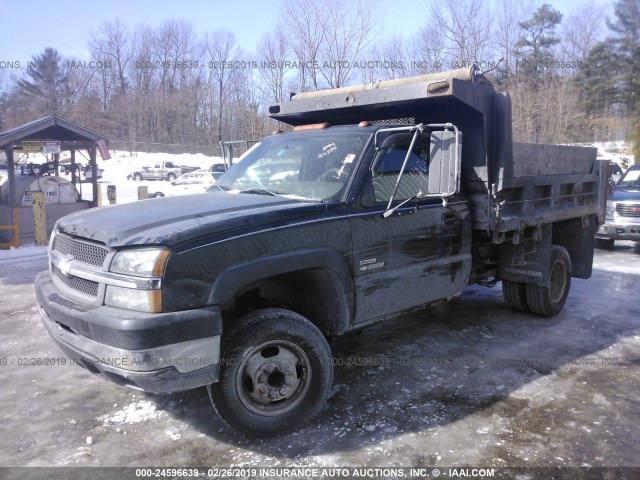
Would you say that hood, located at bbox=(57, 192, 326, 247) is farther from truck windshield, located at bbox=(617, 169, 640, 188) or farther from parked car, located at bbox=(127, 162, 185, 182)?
parked car, located at bbox=(127, 162, 185, 182)

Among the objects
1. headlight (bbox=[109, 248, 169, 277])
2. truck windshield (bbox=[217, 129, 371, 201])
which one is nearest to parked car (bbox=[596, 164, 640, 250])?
truck windshield (bbox=[217, 129, 371, 201])

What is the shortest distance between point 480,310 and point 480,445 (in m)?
3.32

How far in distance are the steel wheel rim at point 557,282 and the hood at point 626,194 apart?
559cm

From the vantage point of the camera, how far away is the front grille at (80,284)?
3190 millimetres

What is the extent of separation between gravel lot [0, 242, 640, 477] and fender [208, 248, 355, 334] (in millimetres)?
818

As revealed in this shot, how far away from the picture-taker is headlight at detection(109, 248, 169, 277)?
2.88 metres

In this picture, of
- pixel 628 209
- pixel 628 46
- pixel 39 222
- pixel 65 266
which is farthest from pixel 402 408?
pixel 628 46

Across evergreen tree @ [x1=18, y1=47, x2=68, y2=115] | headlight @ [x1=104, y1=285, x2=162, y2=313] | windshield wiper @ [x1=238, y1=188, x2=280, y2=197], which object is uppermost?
evergreen tree @ [x1=18, y1=47, x2=68, y2=115]

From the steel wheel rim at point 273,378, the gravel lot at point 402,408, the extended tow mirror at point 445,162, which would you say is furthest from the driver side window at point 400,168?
the gravel lot at point 402,408

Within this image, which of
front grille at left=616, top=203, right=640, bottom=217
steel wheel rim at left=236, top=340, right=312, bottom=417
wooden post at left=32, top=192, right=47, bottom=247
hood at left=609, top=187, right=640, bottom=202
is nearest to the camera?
steel wheel rim at left=236, top=340, right=312, bottom=417

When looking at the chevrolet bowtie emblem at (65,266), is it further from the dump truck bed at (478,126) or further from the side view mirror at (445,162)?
the dump truck bed at (478,126)

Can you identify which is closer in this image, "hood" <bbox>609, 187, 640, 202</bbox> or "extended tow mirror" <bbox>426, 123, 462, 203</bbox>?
"extended tow mirror" <bbox>426, 123, 462, 203</bbox>

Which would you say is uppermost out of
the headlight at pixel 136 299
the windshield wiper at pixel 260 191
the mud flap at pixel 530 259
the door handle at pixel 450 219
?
the windshield wiper at pixel 260 191

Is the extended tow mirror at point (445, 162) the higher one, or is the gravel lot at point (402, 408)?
the extended tow mirror at point (445, 162)
